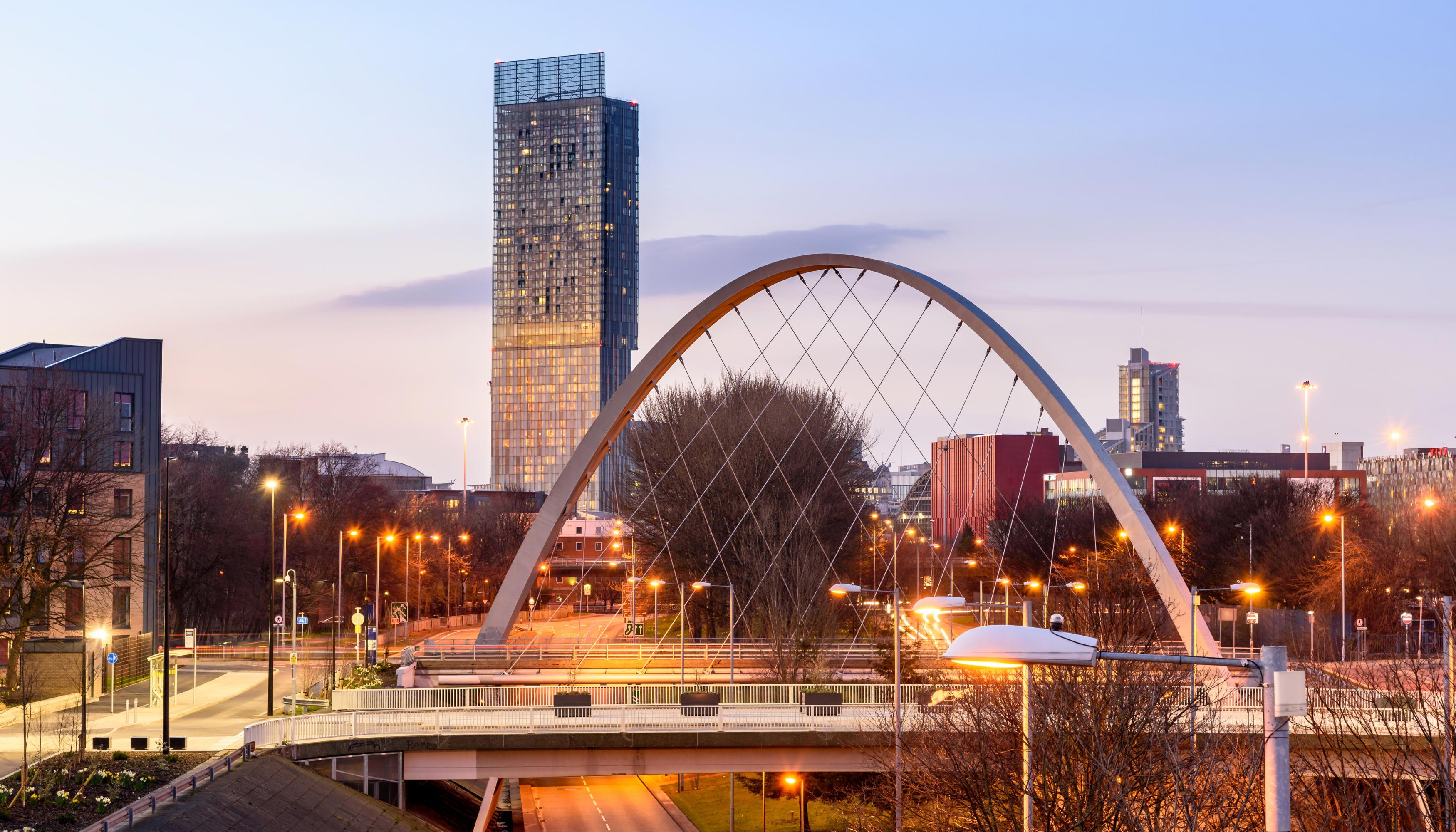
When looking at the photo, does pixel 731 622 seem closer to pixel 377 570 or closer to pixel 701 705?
pixel 701 705

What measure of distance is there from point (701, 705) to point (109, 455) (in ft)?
103

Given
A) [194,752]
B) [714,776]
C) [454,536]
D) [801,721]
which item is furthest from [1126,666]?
[454,536]

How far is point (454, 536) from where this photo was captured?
365 feet

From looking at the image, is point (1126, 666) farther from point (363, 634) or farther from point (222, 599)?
point (222, 599)

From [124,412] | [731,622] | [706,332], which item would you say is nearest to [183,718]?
[731,622]

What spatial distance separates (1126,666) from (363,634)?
56.3 m

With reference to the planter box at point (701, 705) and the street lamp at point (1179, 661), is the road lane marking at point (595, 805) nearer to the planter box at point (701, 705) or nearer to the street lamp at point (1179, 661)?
the planter box at point (701, 705)

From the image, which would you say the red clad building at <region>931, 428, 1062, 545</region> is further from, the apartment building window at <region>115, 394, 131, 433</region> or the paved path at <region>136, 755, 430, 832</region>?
the paved path at <region>136, 755, 430, 832</region>

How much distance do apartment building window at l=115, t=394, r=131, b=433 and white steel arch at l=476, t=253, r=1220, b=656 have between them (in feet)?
63.6

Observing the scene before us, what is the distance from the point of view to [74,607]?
52.6 meters

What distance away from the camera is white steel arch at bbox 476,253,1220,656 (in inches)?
1660

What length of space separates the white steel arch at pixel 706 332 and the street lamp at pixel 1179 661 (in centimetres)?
3220

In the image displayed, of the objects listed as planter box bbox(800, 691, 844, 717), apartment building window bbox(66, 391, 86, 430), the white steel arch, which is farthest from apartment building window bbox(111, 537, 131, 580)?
planter box bbox(800, 691, 844, 717)

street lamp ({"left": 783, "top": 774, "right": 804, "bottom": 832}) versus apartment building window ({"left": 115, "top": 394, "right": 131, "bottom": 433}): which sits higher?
apartment building window ({"left": 115, "top": 394, "right": 131, "bottom": 433})
